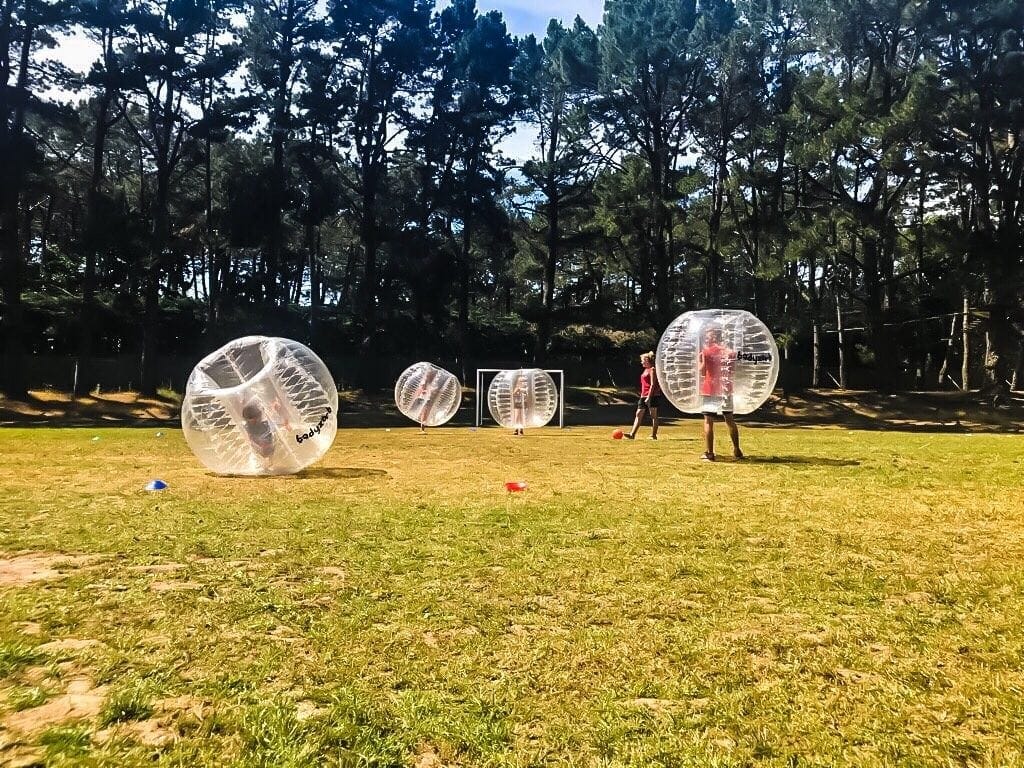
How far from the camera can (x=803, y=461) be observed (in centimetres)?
1071

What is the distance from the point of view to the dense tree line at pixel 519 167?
27422 millimetres

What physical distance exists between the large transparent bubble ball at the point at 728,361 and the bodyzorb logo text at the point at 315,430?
4889 mm

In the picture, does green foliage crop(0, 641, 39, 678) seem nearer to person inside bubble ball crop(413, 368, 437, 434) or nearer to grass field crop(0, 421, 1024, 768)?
grass field crop(0, 421, 1024, 768)

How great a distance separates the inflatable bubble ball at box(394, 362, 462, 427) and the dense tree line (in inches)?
629

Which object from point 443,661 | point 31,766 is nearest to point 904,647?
point 443,661

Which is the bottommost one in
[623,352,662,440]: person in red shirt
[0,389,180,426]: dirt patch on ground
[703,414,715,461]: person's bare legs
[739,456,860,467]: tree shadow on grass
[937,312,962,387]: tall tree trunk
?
[0,389,180,426]: dirt patch on ground

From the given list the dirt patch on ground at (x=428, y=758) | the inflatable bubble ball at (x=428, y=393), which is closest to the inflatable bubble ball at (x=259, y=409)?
the dirt patch on ground at (x=428, y=758)

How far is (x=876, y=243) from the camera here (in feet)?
103

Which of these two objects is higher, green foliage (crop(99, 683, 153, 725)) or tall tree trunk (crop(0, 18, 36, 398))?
tall tree trunk (crop(0, 18, 36, 398))

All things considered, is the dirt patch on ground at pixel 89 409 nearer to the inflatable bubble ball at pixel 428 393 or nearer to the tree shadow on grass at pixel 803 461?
the inflatable bubble ball at pixel 428 393

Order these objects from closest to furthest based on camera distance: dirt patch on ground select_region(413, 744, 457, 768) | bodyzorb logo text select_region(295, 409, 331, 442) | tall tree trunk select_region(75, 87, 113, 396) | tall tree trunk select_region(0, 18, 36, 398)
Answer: dirt patch on ground select_region(413, 744, 457, 768), bodyzorb logo text select_region(295, 409, 331, 442), tall tree trunk select_region(0, 18, 36, 398), tall tree trunk select_region(75, 87, 113, 396)

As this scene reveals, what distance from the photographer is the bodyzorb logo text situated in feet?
28.7

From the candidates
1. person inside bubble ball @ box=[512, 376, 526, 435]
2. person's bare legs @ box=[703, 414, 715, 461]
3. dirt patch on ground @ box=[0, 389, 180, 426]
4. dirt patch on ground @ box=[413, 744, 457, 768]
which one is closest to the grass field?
dirt patch on ground @ box=[413, 744, 457, 768]

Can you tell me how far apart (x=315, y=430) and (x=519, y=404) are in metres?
8.39
